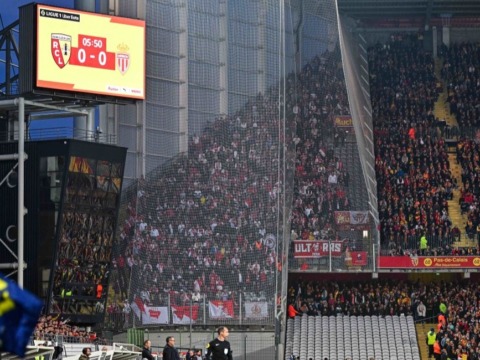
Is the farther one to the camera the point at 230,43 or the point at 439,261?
the point at 439,261

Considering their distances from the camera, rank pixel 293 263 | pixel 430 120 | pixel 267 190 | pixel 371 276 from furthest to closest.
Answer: pixel 430 120 < pixel 371 276 < pixel 293 263 < pixel 267 190

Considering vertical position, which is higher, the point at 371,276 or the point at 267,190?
the point at 267,190

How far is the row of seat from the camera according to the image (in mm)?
39656

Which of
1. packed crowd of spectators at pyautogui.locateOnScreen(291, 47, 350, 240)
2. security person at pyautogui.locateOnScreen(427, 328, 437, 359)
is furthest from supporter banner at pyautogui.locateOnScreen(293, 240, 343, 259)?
security person at pyautogui.locateOnScreen(427, 328, 437, 359)

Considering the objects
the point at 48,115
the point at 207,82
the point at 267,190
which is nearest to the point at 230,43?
the point at 207,82

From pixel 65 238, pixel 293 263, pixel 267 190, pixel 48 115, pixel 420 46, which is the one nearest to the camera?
pixel 65 238

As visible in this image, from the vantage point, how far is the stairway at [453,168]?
152 feet

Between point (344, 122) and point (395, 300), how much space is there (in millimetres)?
6145

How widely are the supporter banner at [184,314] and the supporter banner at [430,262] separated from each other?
8.78m

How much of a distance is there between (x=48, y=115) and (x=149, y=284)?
19.2ft

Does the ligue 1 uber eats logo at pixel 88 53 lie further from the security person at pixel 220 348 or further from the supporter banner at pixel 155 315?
the security person at pixel 220 348

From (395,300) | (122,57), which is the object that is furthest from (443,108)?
(122,57)

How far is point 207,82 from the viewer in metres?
40.4

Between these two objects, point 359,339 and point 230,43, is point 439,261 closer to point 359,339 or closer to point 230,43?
point 359,339
